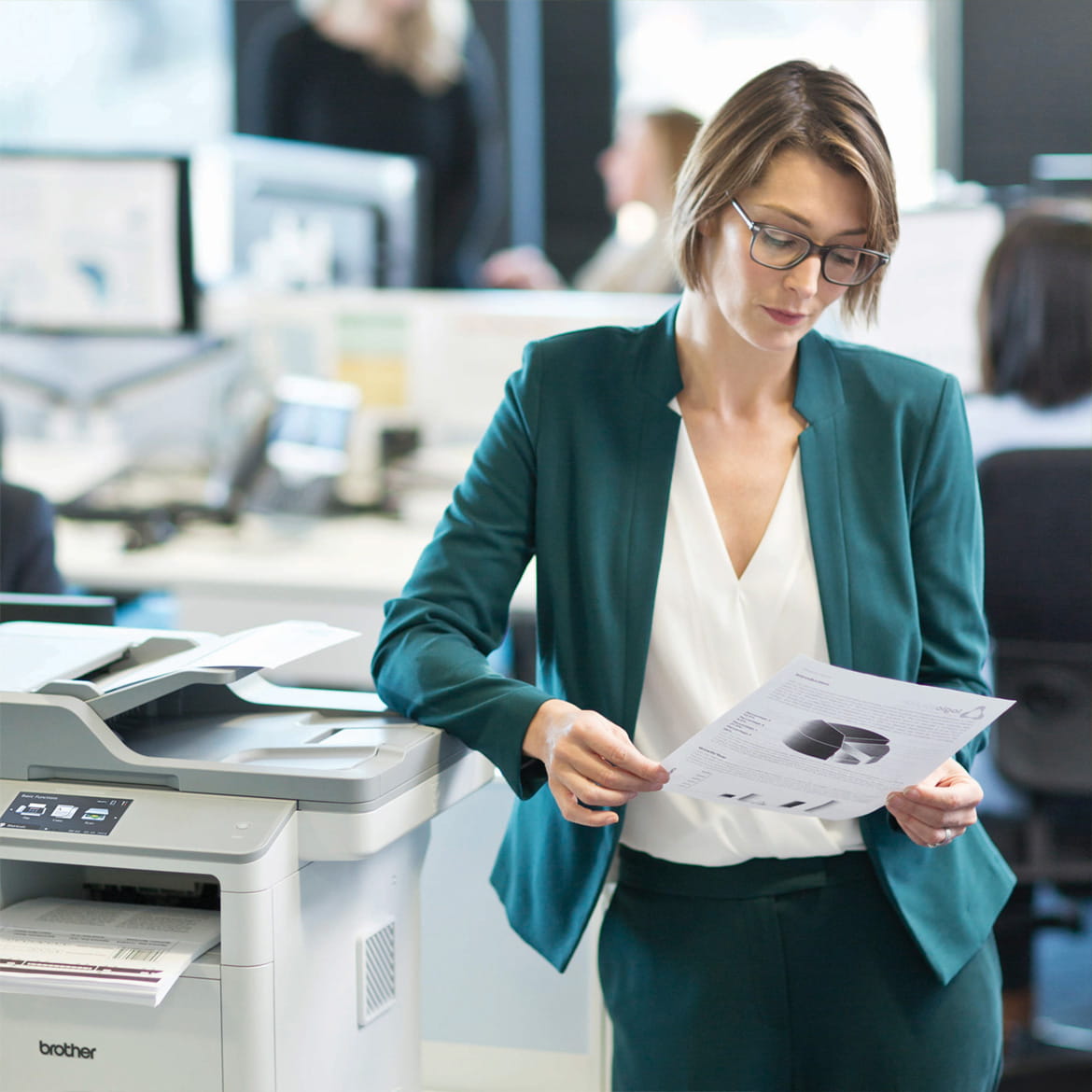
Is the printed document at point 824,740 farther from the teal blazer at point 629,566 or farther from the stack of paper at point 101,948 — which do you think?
the stack of paper at point 101,948

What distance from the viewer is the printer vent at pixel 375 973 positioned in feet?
4.10

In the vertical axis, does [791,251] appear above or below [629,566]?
above

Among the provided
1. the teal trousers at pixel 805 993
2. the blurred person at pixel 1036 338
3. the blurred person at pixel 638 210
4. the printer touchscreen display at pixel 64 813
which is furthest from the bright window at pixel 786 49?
the printer touchscreen display at pixel 64 813

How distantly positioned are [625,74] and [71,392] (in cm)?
282

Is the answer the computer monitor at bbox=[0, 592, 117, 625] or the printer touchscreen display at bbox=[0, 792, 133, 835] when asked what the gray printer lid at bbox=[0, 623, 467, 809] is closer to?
the printer touchscreen display at bbox=[0, 792, 133, 835]

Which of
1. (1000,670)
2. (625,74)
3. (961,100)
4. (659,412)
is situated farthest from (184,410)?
(961,100)

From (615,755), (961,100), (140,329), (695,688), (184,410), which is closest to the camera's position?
(615,755)

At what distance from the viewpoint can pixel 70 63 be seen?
220 inches

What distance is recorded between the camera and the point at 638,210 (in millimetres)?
4445

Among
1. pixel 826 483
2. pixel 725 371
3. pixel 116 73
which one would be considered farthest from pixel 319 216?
pixel 116 73

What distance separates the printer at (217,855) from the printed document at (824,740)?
10.9 inches

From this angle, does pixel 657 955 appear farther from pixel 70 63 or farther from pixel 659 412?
pixel 70 63

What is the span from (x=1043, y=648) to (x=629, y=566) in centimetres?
113

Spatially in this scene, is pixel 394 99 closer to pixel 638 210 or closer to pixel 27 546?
pixel 638 210
